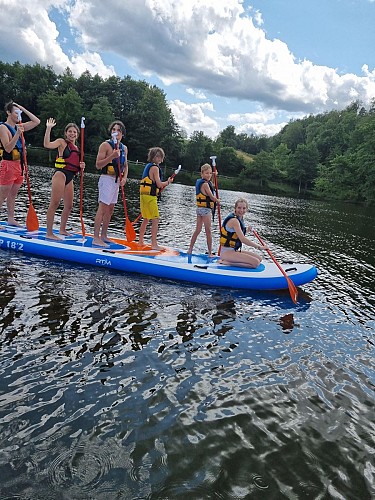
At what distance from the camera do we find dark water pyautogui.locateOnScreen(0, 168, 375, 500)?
3.14 meters

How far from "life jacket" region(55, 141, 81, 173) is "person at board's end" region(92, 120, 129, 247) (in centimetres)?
52

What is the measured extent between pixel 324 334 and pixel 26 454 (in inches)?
195

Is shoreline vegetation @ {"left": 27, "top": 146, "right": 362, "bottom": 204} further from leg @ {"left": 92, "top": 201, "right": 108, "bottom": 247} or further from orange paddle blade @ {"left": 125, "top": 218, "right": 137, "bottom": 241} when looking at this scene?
leg @ {"left": 92, "top": 201, "right": 108, "bottom": 247}

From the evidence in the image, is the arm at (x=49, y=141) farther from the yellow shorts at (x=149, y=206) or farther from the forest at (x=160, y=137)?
the forest at (x=160, y=137)

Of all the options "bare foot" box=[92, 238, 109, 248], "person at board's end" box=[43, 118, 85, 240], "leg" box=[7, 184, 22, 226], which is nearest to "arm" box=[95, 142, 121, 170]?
"person at board's end" box=[43, 118, 85, 240]

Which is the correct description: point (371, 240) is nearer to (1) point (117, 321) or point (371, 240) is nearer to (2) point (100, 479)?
(1) point (117, 321)

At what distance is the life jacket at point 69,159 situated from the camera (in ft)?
27.5

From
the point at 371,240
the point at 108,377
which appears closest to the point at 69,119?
the point at 371,240

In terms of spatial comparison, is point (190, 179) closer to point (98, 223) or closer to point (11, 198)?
point (11, 198)

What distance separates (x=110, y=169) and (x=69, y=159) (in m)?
0.91

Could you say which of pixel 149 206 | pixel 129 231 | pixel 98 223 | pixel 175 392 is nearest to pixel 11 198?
pixel 98 223

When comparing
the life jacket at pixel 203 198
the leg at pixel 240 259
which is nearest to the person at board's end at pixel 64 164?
the life jacket at pixel 203 198

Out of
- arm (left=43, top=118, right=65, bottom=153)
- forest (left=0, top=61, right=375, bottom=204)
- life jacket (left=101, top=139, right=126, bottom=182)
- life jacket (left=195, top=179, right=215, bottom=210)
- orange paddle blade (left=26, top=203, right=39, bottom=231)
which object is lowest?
orange paddle blade (left=26, top=203, right=39, bottom=231)

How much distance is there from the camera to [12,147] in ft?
27.9
